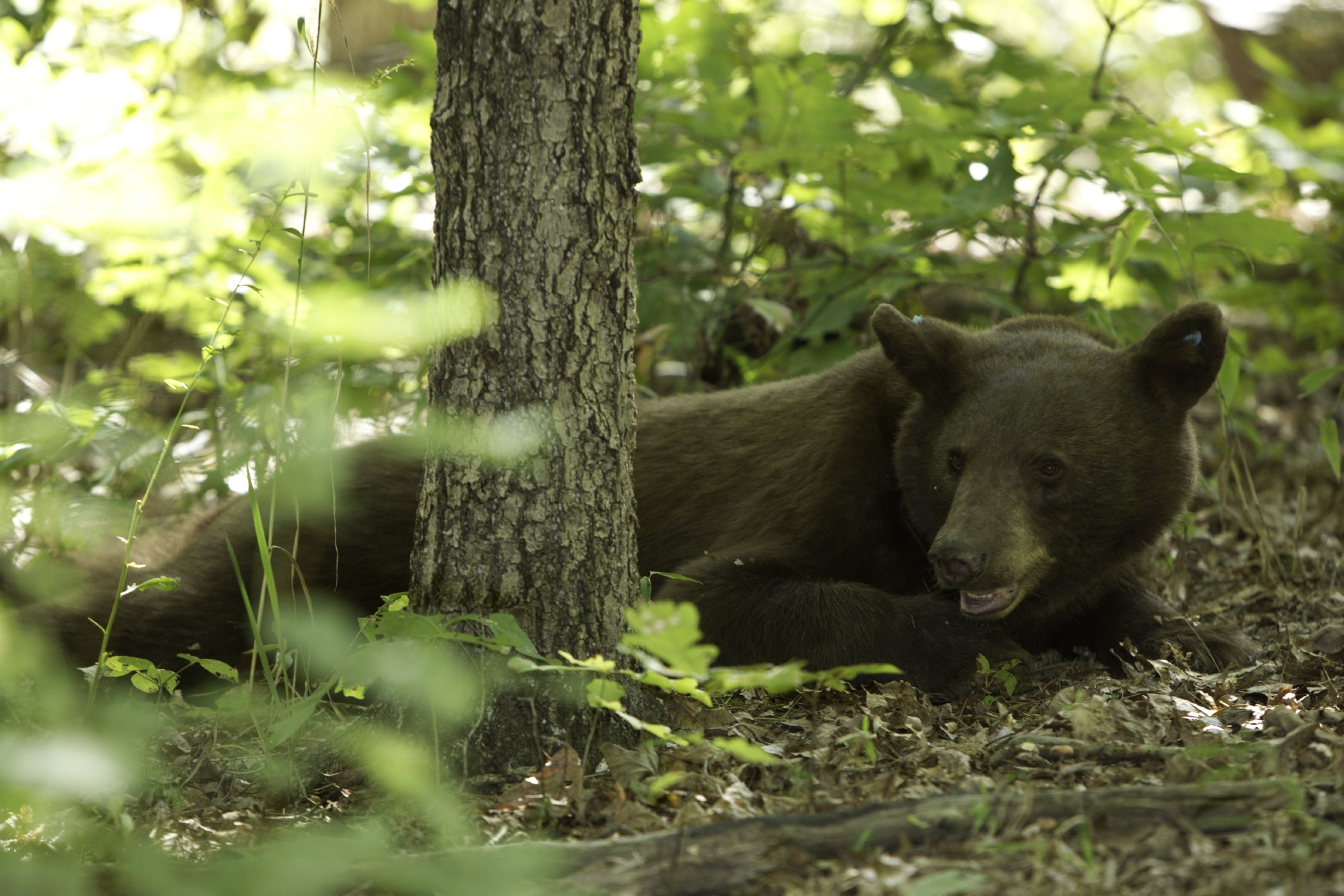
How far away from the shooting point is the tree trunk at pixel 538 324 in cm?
274

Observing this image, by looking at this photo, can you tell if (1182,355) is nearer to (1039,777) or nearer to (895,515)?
(895,515)

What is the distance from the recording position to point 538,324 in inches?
111

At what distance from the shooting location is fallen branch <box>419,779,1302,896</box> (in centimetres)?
219

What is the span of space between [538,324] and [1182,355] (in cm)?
233

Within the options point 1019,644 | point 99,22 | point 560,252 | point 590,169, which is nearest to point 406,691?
point 560,252

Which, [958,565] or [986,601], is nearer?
[958,565]

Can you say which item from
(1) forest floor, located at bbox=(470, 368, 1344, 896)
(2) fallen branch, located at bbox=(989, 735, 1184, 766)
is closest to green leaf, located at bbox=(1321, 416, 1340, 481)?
(1) forest floor, located at bbox=(470, 368, 1344, 896)

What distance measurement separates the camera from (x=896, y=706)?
11.2ft

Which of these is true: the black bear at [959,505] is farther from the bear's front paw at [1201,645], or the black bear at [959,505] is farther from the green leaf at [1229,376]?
the green leaf at [1229,376]

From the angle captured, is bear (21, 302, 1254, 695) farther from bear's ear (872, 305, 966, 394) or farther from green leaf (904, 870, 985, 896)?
green leaf (904, 870, 985, 896)

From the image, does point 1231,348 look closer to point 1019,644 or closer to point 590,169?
point 1019,644

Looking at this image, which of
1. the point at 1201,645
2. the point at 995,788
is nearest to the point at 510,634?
the point at 995,788

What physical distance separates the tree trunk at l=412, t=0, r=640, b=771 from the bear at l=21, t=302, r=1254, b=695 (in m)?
0.57

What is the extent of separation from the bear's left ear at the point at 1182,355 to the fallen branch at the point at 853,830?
1.88 meters
